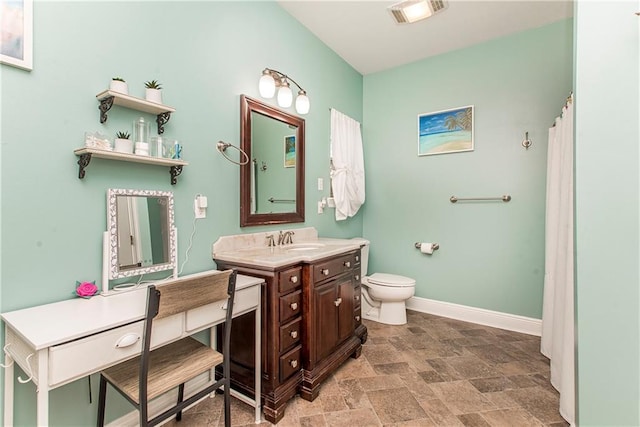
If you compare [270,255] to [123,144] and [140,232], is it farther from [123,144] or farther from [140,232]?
[123,144]

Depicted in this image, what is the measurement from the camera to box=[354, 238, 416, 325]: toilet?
283cm

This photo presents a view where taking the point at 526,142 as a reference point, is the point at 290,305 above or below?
below

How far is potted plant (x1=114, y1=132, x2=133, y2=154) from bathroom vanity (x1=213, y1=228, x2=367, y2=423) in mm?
746

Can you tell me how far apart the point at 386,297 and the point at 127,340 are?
2.26 metres

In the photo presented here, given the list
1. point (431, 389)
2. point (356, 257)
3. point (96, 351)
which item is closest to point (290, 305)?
point (356, 257)

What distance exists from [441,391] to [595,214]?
1.33 m

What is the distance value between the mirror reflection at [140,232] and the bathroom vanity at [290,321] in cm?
34

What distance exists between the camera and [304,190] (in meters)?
2.69

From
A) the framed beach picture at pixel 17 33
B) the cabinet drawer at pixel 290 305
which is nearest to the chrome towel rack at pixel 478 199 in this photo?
the cabinet drawer at pixel 290 305

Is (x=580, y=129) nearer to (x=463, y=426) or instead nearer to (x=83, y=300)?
(x=463, y=426)

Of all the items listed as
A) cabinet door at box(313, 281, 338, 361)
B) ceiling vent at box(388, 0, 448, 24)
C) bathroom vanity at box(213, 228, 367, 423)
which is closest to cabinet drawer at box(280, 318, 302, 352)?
bathroom vanity at box(213, 228, 367, 423)

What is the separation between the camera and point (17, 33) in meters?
1.15

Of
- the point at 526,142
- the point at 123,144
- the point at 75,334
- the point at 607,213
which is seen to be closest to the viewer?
the point at 75,334

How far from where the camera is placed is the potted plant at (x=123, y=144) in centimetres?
137
